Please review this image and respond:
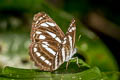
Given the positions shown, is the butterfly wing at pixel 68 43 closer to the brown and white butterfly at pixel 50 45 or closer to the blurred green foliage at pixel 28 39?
the brown and white butterfly at pixel 50 45

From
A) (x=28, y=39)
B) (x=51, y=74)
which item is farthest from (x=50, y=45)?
(x=28, y=39)

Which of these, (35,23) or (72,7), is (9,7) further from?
(35,23)

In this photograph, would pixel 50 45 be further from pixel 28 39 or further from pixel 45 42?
pixel 28 39

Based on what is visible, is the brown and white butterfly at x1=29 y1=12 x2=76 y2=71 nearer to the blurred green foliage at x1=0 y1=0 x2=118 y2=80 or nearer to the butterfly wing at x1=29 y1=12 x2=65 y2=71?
the butterfly wing at x1=29 y1=12 x2=65 y2=71

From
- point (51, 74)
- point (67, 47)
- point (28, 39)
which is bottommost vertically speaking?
point (51, 74)

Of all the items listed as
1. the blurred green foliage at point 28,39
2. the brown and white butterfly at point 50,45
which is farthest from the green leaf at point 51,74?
the blurred green foliage at point 28,39

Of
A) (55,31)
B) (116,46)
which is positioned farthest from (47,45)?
(116,46)

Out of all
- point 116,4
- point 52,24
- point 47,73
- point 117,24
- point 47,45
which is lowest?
point 47,73
